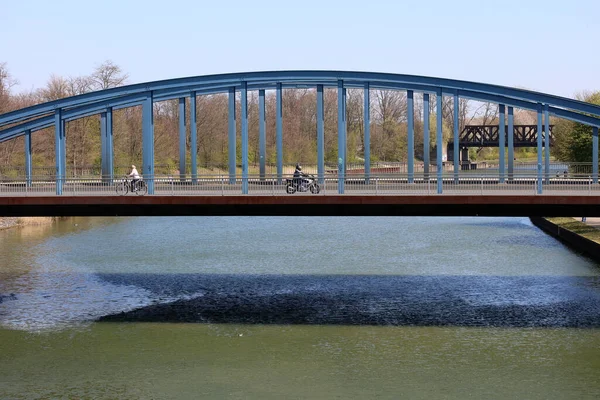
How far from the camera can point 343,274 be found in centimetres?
3709

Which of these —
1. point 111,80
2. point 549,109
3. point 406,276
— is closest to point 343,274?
point 406,276

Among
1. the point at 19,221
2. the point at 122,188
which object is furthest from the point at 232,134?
the point at 19,221

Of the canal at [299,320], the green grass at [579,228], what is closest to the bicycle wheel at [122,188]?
the canal at [299,320]

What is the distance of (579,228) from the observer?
48719 mm

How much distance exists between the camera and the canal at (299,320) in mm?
21781

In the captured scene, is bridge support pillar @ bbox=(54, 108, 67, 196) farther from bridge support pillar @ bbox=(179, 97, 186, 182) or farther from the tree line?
the tree line

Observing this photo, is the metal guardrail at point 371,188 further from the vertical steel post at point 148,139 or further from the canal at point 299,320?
the canal at point 299,320

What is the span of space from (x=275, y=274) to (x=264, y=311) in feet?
25.0

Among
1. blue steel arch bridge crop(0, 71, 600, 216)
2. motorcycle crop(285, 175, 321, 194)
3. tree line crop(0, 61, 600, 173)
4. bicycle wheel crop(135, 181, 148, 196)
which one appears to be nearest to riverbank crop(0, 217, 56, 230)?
tree line crop(0, 61, 600, 173)

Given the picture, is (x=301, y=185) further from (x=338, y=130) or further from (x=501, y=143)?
(x=501, y=143)

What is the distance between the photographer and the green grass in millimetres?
44888

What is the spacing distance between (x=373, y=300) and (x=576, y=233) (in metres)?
20.3

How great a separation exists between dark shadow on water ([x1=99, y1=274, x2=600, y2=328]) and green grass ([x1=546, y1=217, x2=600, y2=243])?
9.82 metres

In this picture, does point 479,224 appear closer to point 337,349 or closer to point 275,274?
point 275,274
